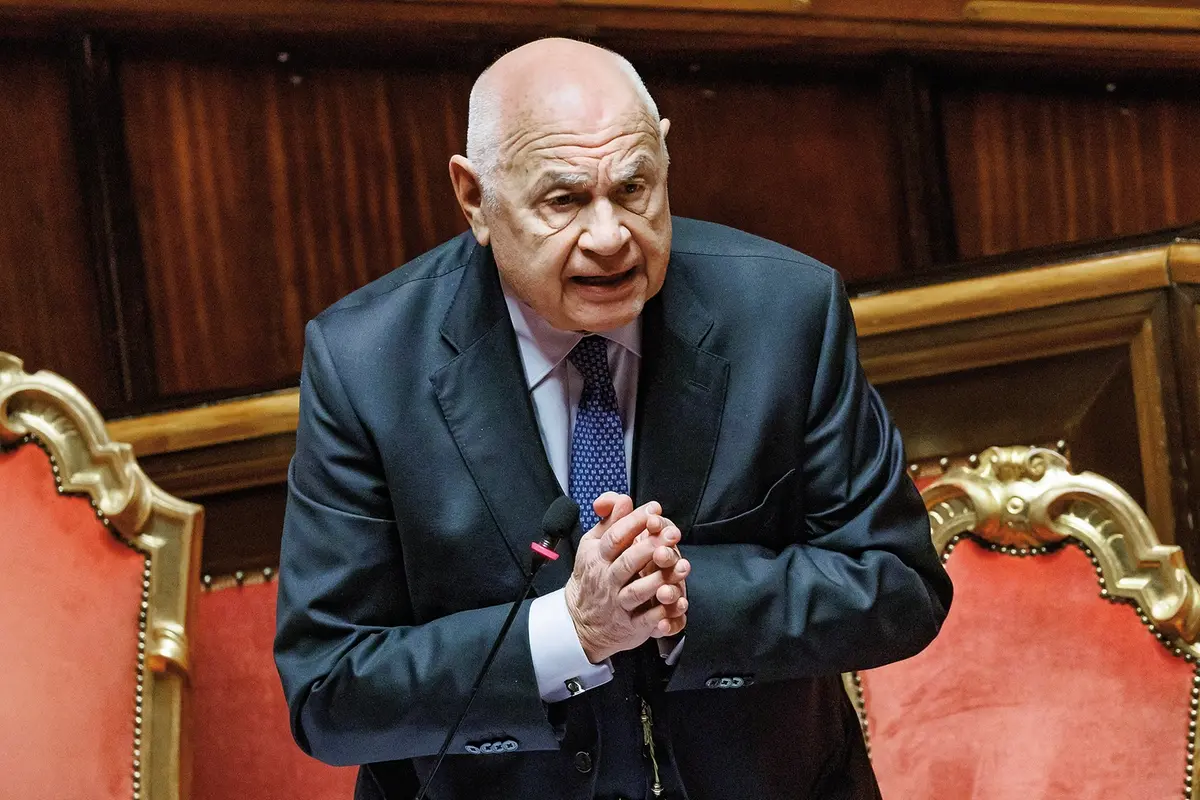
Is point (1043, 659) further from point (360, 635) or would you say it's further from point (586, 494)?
point (360, 635)

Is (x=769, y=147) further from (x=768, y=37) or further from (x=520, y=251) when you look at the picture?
(x=520, y=251)

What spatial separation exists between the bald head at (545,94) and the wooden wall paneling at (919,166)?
5.06ft

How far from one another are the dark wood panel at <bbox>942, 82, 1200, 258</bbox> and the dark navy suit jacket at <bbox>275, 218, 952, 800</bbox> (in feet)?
4.84

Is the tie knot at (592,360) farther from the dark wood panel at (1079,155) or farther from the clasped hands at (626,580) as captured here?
the dark wood panel at (1079,155)

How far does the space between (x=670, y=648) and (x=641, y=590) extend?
6.4 inches

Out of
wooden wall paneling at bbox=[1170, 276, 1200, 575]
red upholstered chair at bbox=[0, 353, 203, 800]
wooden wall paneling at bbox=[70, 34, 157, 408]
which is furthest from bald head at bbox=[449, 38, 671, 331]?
wooden wall paneling at bbox=[70, 34, 157, 408]

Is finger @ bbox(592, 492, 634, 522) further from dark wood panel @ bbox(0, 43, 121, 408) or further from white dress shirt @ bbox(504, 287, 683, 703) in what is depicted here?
dark wood panel @ bbox(0, 43, 121, 408)

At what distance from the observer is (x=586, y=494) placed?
63.2 inches

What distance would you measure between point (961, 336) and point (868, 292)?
161 millimetres

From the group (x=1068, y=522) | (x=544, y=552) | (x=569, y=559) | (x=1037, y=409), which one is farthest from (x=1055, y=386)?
(x=544, y=552)

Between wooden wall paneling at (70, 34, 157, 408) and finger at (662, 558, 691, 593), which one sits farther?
wooden wall paneling at (70, 34, 157, 408)

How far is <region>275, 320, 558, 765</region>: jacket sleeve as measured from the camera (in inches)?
59.8

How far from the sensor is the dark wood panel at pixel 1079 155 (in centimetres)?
304

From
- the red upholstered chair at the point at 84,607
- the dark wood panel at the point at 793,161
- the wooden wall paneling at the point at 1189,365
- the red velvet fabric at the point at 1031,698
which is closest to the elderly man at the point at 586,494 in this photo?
the red velvet fabric at the point at 1031,698
